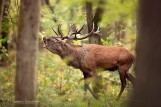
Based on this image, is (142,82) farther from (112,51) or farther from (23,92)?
(112,51)

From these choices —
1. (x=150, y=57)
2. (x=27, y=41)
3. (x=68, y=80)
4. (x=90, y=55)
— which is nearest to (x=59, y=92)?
(x=68, y=80)

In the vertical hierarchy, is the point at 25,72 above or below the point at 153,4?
below

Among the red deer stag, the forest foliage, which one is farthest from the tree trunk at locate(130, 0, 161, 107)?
the red deer stag

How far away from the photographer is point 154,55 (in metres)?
3.57

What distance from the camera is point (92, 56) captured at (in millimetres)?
12750

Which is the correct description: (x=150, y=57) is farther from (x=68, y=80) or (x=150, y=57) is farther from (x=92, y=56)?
(x=68, y=80)

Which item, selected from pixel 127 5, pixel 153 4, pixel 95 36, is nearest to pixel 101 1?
pixel 127 5

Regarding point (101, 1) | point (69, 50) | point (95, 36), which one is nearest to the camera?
point (101, 1)

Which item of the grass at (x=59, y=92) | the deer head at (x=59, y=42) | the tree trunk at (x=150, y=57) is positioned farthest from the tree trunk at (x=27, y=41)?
the deer head at (x=59, y=42)

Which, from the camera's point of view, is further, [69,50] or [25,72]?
[69,50]

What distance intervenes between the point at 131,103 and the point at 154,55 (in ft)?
1.61

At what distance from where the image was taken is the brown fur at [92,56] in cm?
1270

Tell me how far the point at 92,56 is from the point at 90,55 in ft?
0.23

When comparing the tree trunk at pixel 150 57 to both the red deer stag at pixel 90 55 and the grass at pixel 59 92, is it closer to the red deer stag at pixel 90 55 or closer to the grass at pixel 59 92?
the grass at pixel 59 92
